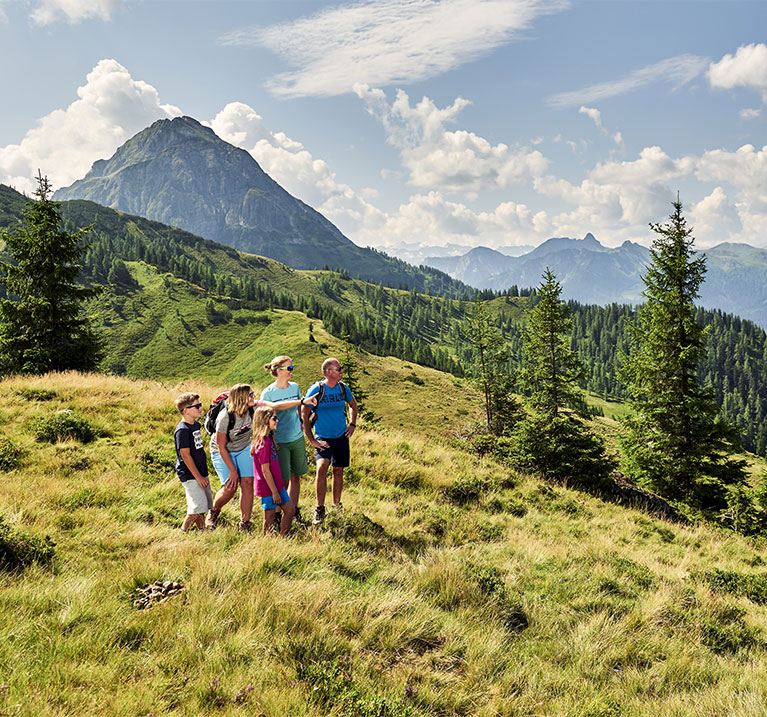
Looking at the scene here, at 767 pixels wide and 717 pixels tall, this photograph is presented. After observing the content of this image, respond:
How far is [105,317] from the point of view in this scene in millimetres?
124562

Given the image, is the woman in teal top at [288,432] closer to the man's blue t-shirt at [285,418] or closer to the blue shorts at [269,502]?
the man's blue t-shirt at [285,418]

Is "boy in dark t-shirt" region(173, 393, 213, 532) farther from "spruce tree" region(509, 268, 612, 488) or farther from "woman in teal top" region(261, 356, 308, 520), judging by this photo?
"spruce tree" region(509, 268, 612, 488)

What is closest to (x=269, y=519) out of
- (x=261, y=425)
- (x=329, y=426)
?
(x=261, y=425)

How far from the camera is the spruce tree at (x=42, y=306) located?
19438 mm

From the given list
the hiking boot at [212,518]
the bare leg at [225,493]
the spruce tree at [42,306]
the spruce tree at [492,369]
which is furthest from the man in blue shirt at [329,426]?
the spruce tree at [492,369]

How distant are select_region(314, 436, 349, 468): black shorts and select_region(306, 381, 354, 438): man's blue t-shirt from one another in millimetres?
99

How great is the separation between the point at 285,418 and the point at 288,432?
0.78 ft

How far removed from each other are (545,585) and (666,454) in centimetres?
1515

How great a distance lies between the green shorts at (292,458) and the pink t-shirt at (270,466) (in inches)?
8.1

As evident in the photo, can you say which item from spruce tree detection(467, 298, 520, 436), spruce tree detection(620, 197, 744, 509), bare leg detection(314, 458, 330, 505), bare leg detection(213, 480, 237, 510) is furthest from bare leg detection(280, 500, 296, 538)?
spruce tree detection(467, 298, 520, 436)

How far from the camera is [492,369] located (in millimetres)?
31938

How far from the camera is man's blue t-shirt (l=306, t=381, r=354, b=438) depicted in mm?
7223

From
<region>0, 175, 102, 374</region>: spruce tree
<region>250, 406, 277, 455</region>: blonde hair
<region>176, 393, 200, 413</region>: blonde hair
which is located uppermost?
<region>0, 175, 102, 374</region>: spruce tree

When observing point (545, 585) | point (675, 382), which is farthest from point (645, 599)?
point (675, 382)
